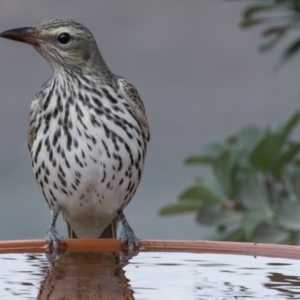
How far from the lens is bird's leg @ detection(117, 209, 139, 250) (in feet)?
11.1

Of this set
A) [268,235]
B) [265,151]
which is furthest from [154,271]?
[265,151]

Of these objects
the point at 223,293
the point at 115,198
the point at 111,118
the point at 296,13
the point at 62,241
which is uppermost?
the point at 296,13

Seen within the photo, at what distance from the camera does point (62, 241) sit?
335cm

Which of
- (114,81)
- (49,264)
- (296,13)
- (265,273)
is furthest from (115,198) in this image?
(296,13)

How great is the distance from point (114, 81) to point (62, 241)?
1019 millimetres

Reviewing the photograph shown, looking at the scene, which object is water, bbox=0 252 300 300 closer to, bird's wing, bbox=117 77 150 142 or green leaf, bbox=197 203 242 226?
bird's wing, bbox=117 77 150 142

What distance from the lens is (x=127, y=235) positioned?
3660mm

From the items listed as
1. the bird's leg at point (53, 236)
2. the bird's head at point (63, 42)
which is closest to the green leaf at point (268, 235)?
the bird's leg at point (53, 236)

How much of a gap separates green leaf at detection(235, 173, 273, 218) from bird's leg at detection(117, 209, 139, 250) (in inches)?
32.7

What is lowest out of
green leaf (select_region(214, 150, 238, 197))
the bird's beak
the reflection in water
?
the reflection in water

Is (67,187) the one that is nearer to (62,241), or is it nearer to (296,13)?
(62,241)

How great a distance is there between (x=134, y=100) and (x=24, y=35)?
62 cm

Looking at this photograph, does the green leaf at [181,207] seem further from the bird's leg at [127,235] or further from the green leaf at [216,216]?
the bird's leg at [127,235]

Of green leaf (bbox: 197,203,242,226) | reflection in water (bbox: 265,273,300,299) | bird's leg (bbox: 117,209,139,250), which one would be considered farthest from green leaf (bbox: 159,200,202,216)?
reflection in water (bbox: 265,273,300,299)
